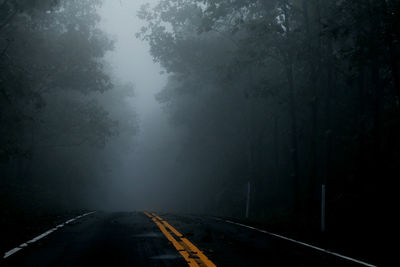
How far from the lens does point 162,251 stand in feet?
27.0

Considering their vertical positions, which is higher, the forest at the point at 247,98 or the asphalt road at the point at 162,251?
the forest at the point at 247,98

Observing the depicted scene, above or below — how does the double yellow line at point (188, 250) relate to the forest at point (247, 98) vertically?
below

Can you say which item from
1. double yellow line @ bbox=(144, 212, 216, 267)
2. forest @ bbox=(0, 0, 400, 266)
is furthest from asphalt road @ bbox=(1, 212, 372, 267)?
forest @ bbox=(0, 0, 400, 266)

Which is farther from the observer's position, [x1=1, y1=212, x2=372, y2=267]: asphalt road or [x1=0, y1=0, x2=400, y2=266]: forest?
[x1=0, y1=0, x2=400, y2=266]: forest

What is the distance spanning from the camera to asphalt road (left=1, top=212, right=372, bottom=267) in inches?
283

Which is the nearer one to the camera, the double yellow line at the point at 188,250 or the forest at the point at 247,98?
the double yellow line at the point at 188,250

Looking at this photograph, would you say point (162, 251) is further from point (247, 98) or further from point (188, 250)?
point (247, 98)

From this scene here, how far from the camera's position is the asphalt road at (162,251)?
23.6ft

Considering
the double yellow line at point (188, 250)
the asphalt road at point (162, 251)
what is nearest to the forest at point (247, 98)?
the asphalt road at point (162, 251)

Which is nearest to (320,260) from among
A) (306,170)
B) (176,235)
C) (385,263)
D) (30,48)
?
(385,263)

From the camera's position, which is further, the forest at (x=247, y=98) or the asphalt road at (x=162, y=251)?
the forest at (x=247, y=98)

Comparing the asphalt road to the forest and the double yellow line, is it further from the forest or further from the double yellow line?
the forest

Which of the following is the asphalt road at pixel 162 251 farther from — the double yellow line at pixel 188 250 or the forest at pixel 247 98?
the forest at pixel 247 98

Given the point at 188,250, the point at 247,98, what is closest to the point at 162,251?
the point at 188,250
